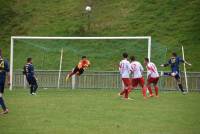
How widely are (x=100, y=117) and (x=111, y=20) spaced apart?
2805 centimetres

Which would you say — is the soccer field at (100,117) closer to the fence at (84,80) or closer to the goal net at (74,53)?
the fence at (84,80)

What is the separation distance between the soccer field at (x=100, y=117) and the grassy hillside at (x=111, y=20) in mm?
16408

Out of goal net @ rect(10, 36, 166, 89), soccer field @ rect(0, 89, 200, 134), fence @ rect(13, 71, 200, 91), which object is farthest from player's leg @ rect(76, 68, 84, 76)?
soccer field @ rect(0, 89, 200, 134)

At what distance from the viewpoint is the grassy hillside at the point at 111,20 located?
42906 mm

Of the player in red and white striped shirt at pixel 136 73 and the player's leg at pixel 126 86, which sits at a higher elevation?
the player in red and white striped shirt at pixel 136 73

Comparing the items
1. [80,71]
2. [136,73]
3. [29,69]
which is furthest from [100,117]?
[80,71]

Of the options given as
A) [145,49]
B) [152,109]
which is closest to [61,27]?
[145,49]

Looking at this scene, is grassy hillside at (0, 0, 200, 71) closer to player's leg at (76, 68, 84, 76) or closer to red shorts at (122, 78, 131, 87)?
player's leg at (76, 68, 84, 76)

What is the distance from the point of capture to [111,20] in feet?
153

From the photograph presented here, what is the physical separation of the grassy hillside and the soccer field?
16.4 meters

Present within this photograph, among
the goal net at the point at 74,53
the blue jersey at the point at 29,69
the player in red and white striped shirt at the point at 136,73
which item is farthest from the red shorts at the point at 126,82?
the goal net at the point at 74,53

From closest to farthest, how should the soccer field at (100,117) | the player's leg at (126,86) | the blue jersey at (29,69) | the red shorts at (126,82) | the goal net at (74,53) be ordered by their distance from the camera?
the soccer field at (100,117) → the player's leg at (126,86) → the red shorts at (126,82) → the blue jersey at (29,69) → the goal net at (74,53)

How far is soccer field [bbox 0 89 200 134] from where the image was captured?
52.1 feet

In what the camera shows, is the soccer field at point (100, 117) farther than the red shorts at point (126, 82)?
No
